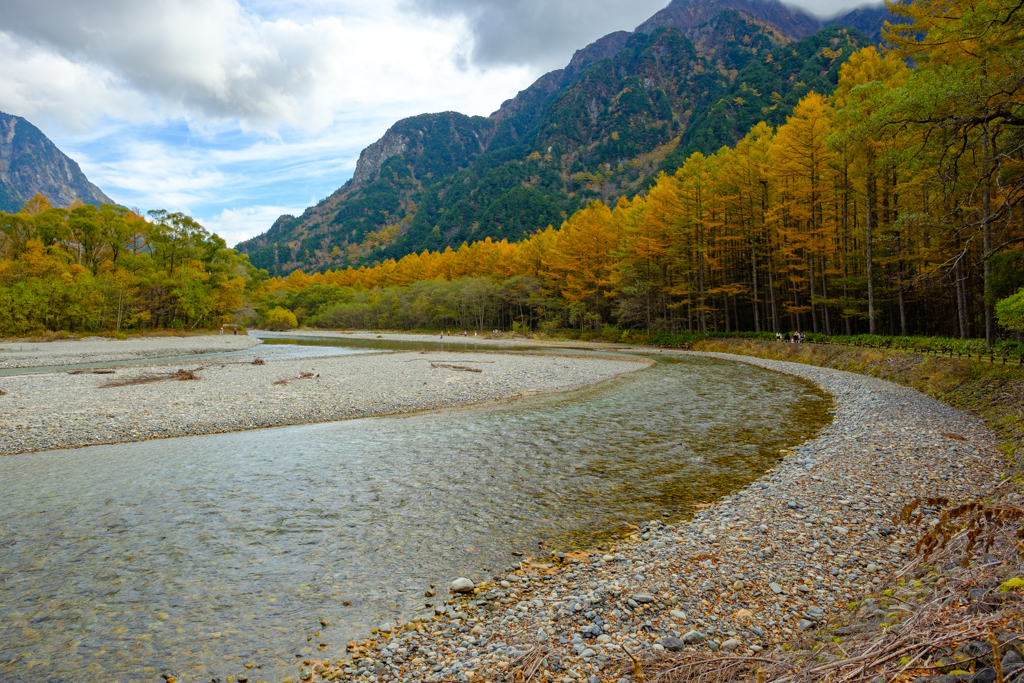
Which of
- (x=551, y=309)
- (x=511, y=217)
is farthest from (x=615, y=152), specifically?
(x=551, y=309)

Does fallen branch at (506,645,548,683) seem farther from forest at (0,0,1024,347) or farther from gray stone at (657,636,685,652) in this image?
forest at (0,0,1024,347)

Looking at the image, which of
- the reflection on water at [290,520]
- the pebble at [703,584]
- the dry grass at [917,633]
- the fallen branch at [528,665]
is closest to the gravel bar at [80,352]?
the reflection on water at [290,520]

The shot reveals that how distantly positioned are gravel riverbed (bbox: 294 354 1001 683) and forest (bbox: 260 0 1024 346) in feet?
16.3

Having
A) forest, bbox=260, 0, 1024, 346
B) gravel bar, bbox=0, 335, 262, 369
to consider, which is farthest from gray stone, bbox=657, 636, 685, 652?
gravel bar, bbox=0, 335, 262, 369

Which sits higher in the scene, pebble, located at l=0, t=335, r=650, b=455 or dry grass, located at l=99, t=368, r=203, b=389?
dry grass, located at l=99, t=368, r=203, b=389

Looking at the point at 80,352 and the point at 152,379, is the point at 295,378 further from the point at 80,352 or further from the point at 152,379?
the point at 80,352

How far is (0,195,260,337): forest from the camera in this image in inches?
1508

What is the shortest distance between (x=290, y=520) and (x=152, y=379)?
17.2 meters

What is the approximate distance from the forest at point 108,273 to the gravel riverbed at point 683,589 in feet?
168

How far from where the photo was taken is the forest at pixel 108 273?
1508 inches

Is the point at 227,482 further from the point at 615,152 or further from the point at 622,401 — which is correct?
the point at 615,152

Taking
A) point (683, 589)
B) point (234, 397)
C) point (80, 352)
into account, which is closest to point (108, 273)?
point (80, 352)

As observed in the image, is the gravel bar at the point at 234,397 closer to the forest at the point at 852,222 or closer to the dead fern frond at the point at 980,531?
the dead fern frond at the point at 980,531

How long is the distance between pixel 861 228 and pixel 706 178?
1252 cm
